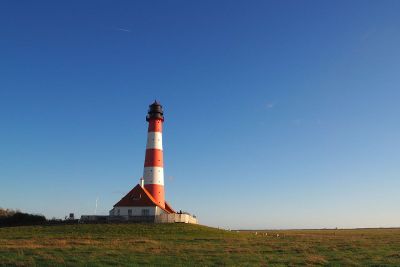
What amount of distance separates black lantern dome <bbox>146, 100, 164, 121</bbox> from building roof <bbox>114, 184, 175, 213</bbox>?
9410mm

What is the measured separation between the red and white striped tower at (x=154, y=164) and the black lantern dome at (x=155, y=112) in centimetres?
72

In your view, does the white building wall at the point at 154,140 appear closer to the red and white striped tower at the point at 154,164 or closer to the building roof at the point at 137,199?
the red and white striped tower at the point at 154,164

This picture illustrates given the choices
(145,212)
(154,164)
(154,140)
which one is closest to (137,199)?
(145,212)

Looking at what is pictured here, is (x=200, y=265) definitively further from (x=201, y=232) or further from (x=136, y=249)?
(x=201, y=232)

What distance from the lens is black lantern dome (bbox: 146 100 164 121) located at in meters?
60.5

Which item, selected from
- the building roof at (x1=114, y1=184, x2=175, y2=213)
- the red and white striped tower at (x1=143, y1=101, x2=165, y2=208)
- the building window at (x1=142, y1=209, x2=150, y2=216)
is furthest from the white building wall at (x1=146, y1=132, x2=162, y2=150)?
the building window at (x1=142, y1=209, x2=150, y2=216)

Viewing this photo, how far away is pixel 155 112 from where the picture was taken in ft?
199

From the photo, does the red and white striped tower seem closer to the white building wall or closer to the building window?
the white building wall

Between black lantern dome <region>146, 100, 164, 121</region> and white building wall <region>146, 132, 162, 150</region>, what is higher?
black lantern dome <region>146, 100, 164, 121</region>

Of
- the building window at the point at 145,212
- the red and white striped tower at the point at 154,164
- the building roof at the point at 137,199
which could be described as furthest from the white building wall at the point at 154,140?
the building window at the point at 145,212

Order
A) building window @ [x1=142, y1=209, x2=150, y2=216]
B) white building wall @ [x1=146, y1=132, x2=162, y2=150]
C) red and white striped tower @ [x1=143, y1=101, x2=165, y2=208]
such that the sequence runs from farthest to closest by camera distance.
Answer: white building wall @ [x1=146, y1=132, x2=162, y2=150] < red and white striped tower @ [x1=143, y1=101, x2=165, y2=208] < building window @ [x1=142, y1=209, x2=150, y2=216]

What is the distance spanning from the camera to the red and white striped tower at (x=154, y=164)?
57.8m

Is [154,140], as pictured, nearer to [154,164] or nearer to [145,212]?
[154,164]

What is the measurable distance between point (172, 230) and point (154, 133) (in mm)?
16732
